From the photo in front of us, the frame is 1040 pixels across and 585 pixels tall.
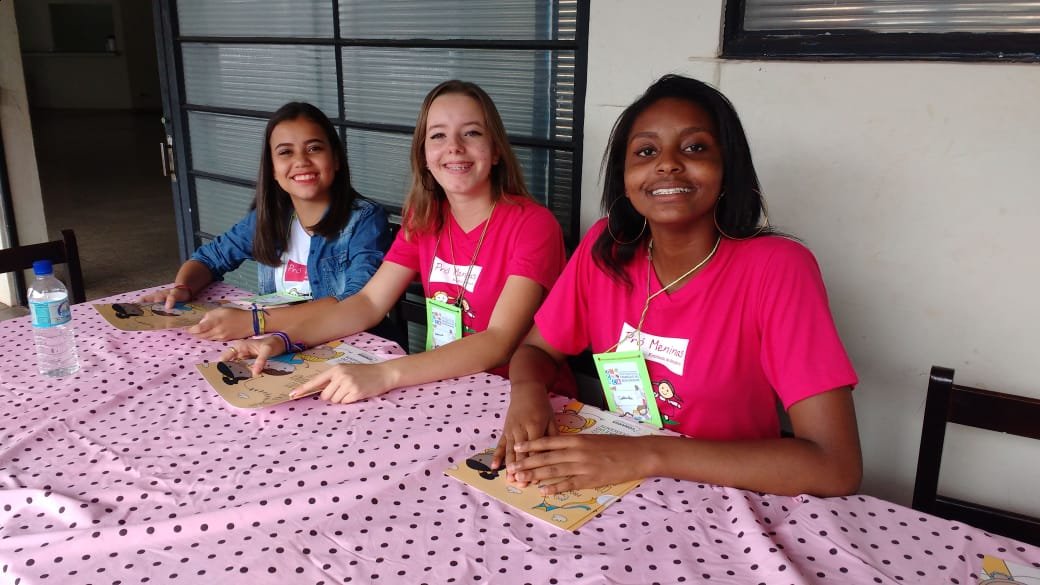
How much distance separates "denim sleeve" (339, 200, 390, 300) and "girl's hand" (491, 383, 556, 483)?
0.88m

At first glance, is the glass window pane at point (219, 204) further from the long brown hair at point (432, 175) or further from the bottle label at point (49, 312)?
the bottle label at point (49, 312)

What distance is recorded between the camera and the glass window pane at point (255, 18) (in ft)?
9.78

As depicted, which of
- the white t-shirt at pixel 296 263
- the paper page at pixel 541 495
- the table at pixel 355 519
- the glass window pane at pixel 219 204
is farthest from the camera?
the glass window pane at pixel 219 204

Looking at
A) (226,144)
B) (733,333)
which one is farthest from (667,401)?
(226,144)

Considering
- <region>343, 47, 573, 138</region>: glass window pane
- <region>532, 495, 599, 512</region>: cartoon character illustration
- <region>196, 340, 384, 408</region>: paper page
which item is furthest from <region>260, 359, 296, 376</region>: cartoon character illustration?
<region>343, 47, 573, 138</region>: glass window pane

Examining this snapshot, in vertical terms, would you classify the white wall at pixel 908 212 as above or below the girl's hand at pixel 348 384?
above

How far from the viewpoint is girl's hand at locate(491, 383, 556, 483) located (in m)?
1.22

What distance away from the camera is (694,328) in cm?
141

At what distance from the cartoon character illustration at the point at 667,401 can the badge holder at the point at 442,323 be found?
1.99 feet

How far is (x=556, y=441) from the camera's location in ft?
3.90

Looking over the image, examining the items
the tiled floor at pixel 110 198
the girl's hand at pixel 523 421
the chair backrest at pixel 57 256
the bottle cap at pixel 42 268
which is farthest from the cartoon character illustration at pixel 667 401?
the tiled floor at pixel 110 198

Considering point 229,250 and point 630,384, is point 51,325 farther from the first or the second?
point 630,384

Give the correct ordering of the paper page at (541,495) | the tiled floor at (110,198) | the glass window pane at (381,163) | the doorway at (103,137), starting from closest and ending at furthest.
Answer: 1. the paper page at (541,495)
2. the glass window pane at (381,163)
3. the tiled floor at (110,198)
4. the doorway at (103,137)

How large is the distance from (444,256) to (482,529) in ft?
3.55
